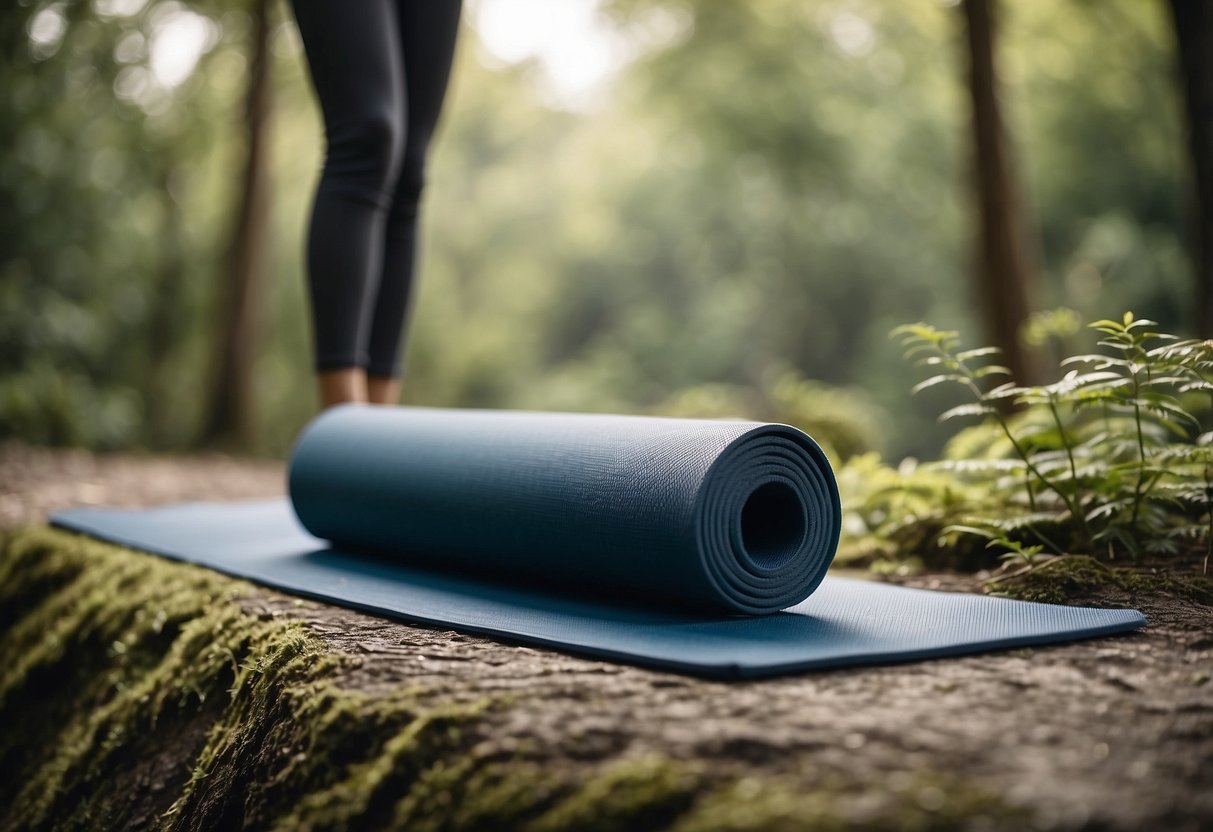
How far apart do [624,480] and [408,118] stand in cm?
181

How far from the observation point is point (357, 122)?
8.19 feet

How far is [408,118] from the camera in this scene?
9.66 feet

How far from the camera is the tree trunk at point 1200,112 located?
3.04 metres

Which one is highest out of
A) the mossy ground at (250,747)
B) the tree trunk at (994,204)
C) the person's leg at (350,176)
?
the tree trunk at (994,204)

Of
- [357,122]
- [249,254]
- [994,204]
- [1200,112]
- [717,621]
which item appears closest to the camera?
[717,621]

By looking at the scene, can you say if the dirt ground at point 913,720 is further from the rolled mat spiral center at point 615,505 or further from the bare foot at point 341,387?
the bare foot at point 341,387

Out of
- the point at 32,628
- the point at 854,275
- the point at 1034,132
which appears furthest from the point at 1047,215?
the point at 32,628

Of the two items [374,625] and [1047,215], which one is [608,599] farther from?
[1047,215]

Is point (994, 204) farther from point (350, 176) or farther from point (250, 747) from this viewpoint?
point (250, 747)

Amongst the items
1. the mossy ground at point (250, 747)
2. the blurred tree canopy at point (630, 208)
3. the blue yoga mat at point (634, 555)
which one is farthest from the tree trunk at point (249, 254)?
the blue yoga mat at point (634, 555)

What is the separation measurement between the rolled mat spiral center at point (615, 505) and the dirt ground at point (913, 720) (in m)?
0.24

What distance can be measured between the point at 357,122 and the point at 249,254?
6.28 metres

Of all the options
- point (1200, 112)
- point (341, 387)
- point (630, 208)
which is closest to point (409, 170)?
point (341, 387)

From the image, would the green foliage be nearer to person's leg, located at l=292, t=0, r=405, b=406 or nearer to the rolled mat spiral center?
the rolled mat spiral center
